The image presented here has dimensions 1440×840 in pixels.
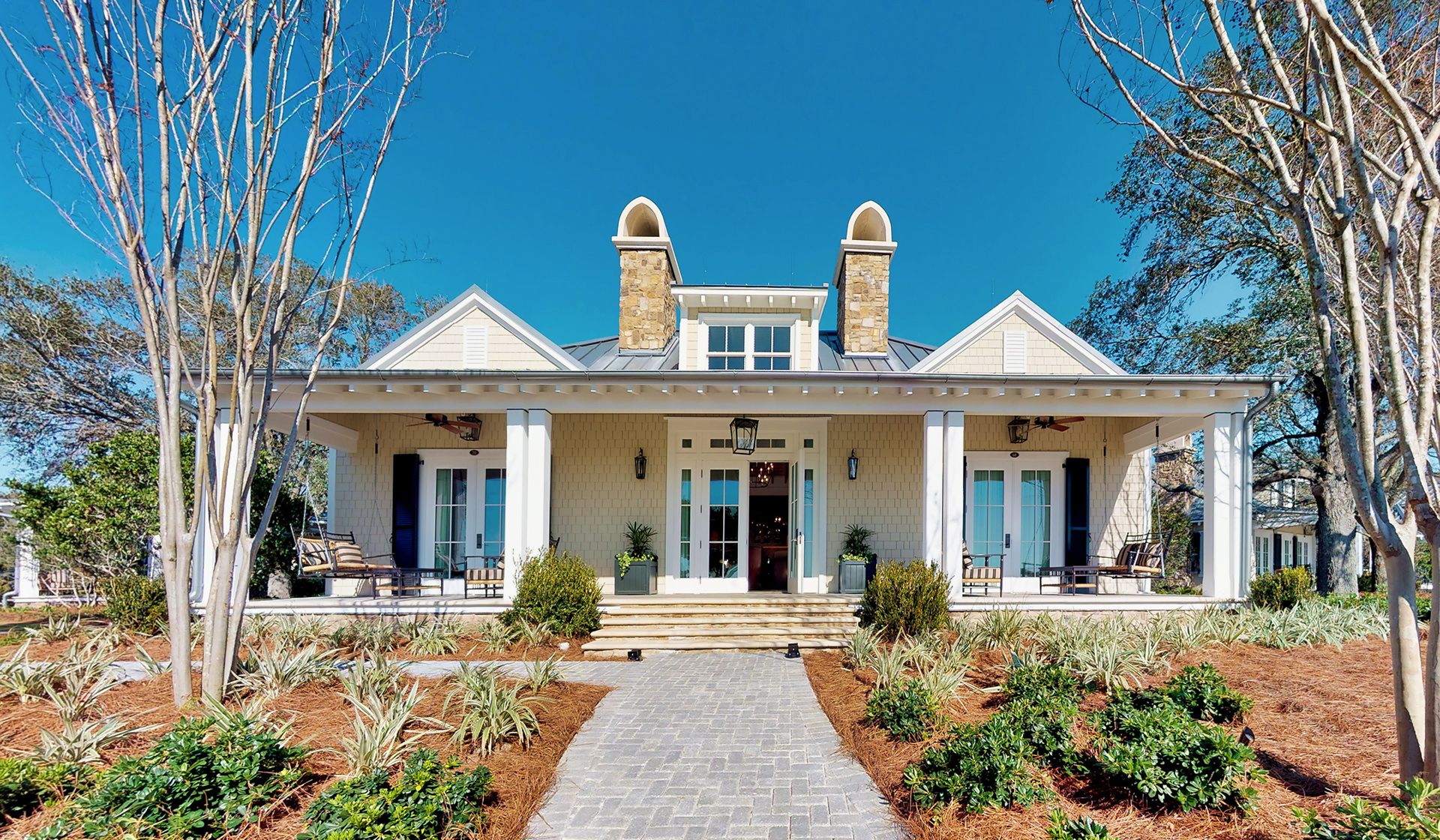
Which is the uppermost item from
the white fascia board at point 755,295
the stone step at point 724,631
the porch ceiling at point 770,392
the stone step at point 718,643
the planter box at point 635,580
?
the white fascia board at point 755,295

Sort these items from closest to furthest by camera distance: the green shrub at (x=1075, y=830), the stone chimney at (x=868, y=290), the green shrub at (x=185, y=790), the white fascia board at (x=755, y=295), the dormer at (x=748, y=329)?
the green shrub at (x=1075, y=830) → the green shrub at (x=185, y=790) → the white fascia board at (x=755, y=295) → the dormer at (x=748, y=329) → the stone chimney at (x=868, y=290)

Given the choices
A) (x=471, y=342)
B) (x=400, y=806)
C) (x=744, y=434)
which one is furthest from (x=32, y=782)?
(x=471, y=342)

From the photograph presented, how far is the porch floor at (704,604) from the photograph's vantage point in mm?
7867

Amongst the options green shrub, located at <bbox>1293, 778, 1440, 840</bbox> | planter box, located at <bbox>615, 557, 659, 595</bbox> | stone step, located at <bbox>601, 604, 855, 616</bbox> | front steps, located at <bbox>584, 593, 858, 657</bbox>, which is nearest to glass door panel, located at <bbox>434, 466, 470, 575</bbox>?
planter box, located at <bbox>615, 557, 659, 595</bbox>

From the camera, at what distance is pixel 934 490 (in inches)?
320

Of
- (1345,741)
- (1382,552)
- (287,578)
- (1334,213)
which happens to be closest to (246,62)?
(1334,213)

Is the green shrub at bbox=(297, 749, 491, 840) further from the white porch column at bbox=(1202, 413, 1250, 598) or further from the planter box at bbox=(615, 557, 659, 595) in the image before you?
the white porch column at bbox=(1202, 413, 1250, 598)

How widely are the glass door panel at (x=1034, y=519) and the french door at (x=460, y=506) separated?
327 inches

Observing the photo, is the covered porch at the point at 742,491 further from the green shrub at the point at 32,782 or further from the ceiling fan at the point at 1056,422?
the green shrub at the point at 32,782

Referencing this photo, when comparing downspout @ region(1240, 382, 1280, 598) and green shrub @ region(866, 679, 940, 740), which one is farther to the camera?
downspout @ region(1240, 382, 1280, 598)

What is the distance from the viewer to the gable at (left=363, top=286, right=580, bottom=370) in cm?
1033

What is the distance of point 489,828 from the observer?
3137 mm

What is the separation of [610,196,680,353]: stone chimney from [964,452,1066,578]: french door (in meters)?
5.79

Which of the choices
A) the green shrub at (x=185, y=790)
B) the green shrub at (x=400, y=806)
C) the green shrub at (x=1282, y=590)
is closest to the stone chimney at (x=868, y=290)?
the green shrub at (x=1282, y=590)
